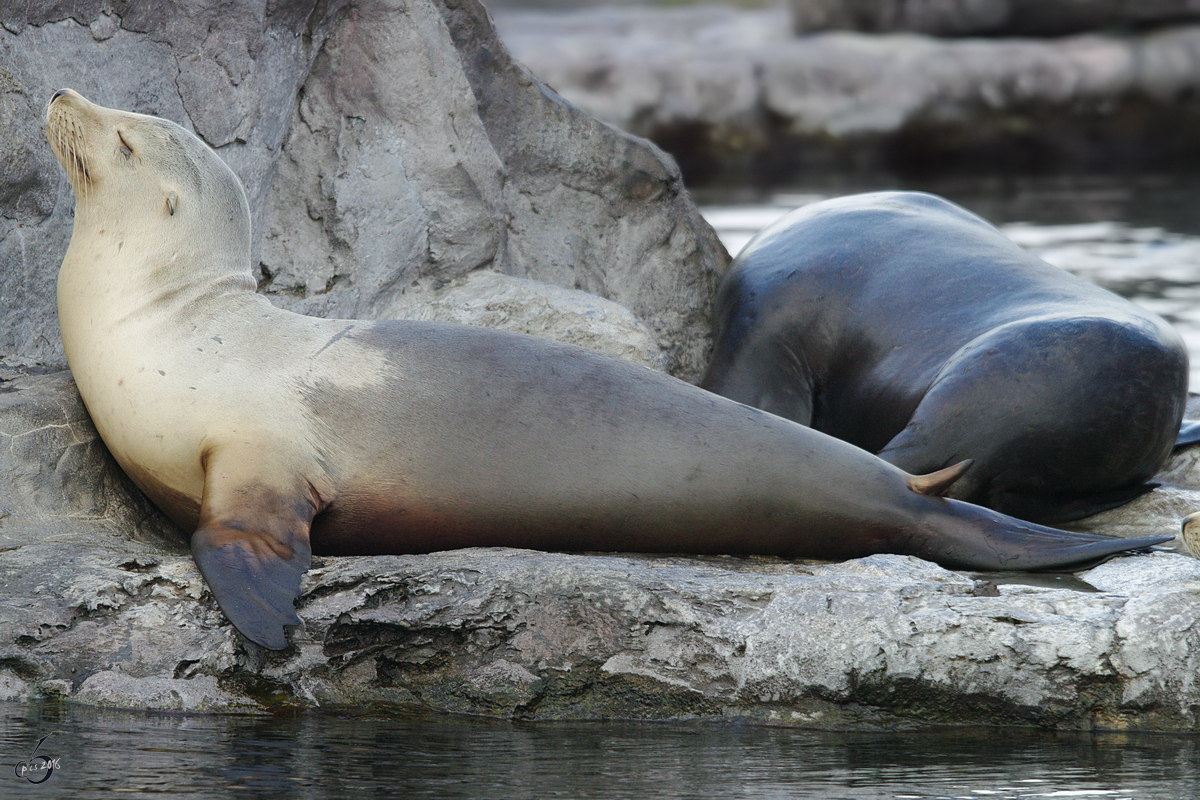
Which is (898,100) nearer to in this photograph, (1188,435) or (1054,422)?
(1188,435)

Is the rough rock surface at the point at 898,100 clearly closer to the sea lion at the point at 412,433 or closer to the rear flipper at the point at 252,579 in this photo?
the sea lion at the point at 412,433

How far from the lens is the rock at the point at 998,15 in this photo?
65.7ft

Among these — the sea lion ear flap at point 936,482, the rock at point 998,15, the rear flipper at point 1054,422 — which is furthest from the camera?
the rock at point 998,15

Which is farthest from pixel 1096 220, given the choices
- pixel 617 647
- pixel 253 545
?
pixel 253 545

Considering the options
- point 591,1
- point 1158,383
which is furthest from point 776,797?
point 591,1

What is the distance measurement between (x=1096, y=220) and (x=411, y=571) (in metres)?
12.1

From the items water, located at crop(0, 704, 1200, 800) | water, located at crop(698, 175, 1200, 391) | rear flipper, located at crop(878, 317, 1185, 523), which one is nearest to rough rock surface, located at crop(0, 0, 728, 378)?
rear flipper, located at crop(878, 317, 1185, 523)

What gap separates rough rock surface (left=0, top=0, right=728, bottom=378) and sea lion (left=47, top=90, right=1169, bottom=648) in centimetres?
52

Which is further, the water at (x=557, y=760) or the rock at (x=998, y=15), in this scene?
the rock at (x=998, y=15)

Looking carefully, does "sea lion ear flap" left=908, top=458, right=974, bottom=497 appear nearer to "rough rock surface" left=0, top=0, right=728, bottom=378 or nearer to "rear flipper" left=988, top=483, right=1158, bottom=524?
"rear flipper" left=988, top=483, right=1158, bottom=524

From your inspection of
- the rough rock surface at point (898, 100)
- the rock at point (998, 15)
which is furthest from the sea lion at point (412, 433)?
the rock at point (998, 15)

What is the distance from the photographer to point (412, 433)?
371cm

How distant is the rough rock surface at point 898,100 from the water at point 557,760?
16469 millimetres

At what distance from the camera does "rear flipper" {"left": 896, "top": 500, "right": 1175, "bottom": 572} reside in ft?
11.8
